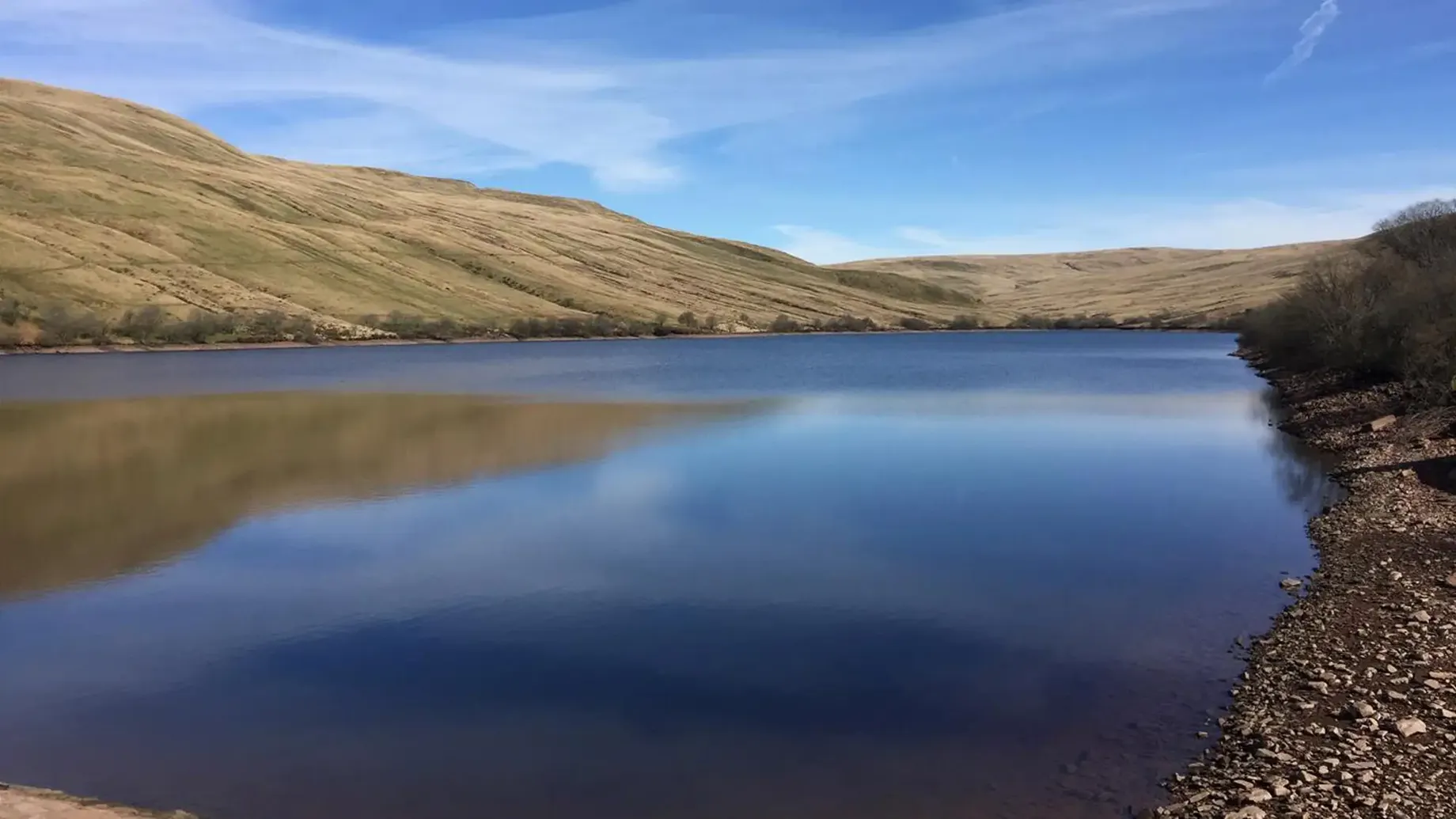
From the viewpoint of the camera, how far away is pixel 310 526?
20.7 m

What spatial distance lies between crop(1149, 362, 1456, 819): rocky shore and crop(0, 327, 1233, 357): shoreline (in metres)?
93.8

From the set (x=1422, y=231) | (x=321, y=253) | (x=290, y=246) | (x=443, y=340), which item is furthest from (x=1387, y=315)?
(x=290, y=246)

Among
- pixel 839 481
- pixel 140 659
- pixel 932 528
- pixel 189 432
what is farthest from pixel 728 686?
pixel 189 432

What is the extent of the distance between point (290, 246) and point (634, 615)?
12807 centimetres

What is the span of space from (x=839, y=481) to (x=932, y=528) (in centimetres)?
575

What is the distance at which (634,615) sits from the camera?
1446cm

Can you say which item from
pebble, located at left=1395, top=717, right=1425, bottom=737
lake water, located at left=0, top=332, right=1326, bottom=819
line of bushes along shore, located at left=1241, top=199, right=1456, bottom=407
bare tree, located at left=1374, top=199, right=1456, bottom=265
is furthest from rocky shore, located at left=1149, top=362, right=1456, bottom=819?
bare tree, located at left=1374, top=199, right=1456, bottom=265

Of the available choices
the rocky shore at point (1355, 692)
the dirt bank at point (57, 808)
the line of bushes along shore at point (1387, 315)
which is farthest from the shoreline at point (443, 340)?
the rocky shore at point (1355, 692)

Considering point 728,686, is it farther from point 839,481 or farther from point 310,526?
point 839,481

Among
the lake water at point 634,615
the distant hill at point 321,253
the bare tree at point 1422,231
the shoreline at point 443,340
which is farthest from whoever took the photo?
the distant hill at point 321,253

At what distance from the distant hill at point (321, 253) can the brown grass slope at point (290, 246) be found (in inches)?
12.6

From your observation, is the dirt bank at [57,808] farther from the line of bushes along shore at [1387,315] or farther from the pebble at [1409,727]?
the line of bushes along shore at [1387,315]

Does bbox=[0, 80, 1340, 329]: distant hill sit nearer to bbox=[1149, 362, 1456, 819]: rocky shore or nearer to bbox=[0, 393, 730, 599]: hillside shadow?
bbox=[0, 393, 730, 599]: hillside shadow

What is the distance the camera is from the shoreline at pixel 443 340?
8581 centimetres
